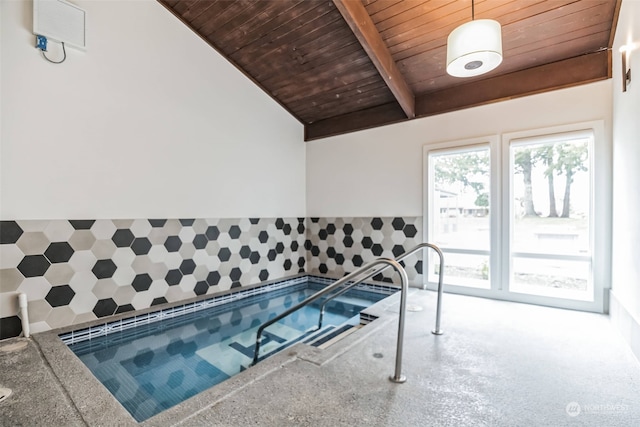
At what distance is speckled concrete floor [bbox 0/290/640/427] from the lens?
1441 mm

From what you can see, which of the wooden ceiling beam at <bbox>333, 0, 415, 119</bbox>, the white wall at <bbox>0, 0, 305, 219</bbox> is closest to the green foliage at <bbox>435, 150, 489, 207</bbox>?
the wooden ceiling beam at <bbox>333, 0, 415, 119</bbox>

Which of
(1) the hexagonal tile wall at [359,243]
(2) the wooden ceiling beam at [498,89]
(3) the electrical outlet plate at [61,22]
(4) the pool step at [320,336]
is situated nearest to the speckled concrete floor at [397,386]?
(4) the pool step at [320,336]

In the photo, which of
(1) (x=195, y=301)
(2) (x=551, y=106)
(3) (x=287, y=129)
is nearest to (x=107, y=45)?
(3) (x=287, y=129)

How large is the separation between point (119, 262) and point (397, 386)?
2738 mm

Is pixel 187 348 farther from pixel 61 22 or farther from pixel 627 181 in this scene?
pixel 627 181

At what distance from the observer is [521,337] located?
2385mm

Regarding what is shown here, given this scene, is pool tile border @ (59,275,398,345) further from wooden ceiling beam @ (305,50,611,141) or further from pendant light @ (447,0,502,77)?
pendant light @ (447,0,502,77)

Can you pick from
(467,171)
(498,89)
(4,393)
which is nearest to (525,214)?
(467,171)

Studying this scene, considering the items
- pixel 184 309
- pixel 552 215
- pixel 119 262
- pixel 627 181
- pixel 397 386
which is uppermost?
pixel 627 181

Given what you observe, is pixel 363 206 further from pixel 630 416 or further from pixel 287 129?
pixel 630 416

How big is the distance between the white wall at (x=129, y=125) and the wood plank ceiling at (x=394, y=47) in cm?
44

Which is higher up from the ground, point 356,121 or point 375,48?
point 375,48

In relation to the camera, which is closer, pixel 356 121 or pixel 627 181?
pixel 627 181

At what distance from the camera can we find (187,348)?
2676 mm
